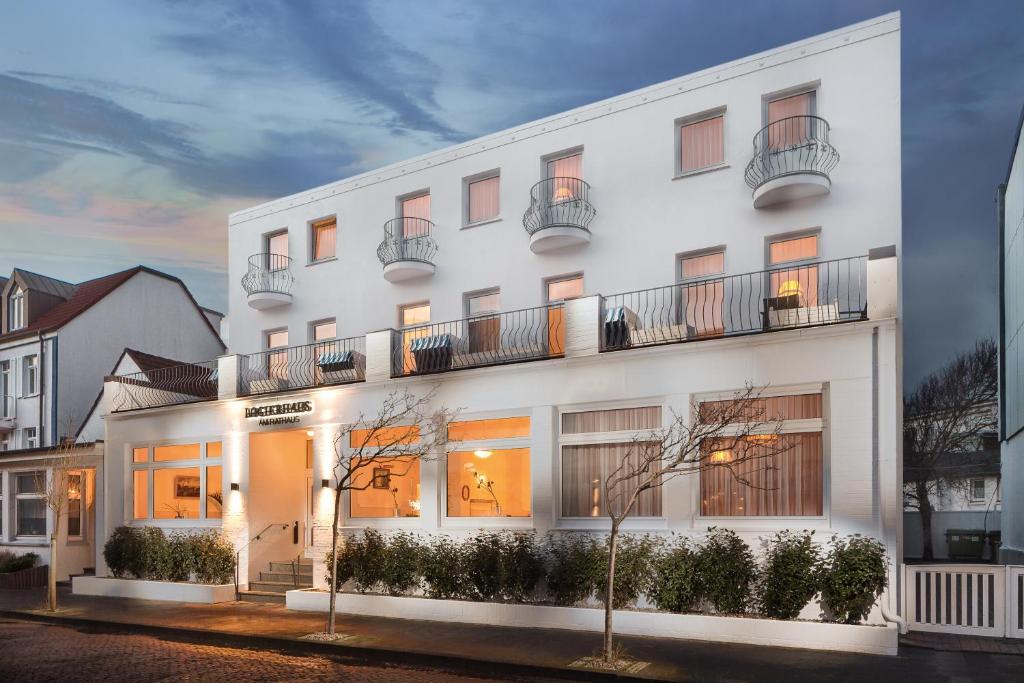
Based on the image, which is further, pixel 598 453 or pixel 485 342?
pixel 485 342

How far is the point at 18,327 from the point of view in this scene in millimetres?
31422

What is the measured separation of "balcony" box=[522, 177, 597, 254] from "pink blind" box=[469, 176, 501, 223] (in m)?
1.23

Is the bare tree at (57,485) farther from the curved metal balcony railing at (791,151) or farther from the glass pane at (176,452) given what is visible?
the curved metal balcony railing at (791,151)

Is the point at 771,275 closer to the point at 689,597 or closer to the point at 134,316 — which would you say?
the point at 689,597

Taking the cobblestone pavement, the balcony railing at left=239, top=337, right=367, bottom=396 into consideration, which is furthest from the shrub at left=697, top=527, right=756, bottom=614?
the balcony railing at left=239, top=337, right=367, bottom=396

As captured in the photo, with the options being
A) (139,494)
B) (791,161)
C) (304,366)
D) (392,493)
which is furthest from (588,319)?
(139,494)

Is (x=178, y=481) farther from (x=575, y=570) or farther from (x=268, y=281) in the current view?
(x=575, y=570)

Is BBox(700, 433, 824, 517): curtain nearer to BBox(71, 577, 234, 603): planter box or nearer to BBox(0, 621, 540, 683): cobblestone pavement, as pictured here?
BBox(0, 621, 540, 683): cobblestone pavement

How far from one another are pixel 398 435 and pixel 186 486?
7089mm

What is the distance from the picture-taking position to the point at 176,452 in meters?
22.0

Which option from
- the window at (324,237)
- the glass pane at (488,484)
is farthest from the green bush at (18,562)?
the glass pane at (488,484)

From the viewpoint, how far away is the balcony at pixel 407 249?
20.1 meters

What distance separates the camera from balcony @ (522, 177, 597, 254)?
1786 centimetres

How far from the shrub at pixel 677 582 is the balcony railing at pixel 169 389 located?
13.9 meters
